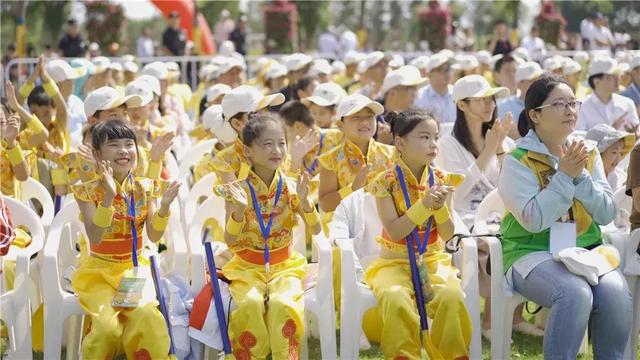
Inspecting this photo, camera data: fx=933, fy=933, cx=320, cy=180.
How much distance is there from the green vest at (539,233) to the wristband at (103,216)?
5.91 feet

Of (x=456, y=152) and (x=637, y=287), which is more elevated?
(x=456, y=152)

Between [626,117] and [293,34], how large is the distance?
13029 mm

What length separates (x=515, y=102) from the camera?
7.68 m

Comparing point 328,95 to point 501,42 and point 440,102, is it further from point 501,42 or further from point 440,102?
point 501,42

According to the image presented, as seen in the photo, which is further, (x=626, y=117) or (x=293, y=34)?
(x=293, y=34)

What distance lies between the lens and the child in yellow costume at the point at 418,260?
4023 millimetres

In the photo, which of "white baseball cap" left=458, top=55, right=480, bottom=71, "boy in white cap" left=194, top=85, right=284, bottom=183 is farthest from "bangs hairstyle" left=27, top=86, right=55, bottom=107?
"white baseball cap" left=458, top=55, right=480, bottom=71

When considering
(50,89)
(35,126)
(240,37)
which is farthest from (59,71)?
(240,37)

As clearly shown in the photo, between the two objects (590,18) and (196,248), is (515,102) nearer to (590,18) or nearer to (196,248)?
(196,248)

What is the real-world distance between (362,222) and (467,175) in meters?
0.79

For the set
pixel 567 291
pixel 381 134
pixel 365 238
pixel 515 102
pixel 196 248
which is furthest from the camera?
pixel 515 102

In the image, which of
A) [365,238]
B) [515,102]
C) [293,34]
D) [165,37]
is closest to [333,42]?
[293,34]

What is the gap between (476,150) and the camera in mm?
5438

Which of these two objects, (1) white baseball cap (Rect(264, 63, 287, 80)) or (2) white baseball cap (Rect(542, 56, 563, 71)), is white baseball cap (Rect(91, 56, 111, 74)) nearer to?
(1) white baseball cap (Rect(264, 63, 287, 80))
